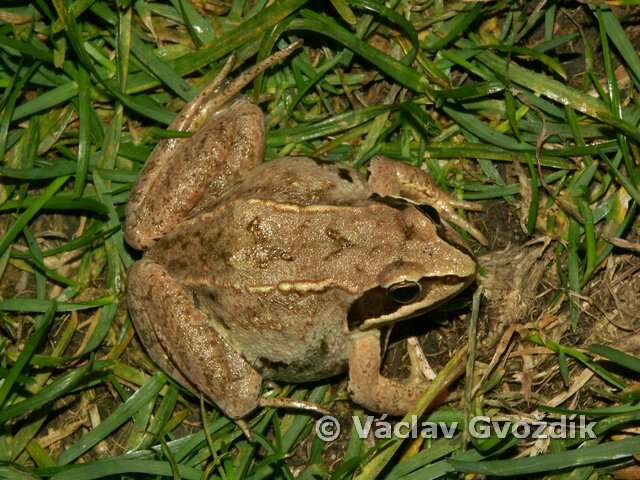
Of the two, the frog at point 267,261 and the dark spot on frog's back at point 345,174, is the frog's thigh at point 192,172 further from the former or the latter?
the dark spot on frog's back at point 345,174

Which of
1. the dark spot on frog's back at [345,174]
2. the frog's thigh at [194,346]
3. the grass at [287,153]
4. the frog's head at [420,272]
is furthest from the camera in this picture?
the grass at [287,153]

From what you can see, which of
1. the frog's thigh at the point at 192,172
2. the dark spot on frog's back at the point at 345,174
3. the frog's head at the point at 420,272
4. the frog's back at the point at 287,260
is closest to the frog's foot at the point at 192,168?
the frog's thigh at the point at 192,172

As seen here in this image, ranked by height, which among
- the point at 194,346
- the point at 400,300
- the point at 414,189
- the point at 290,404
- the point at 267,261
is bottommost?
the point at 290,404

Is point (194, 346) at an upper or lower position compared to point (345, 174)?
lower

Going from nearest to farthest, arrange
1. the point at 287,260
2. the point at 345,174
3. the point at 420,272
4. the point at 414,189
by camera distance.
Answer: the point at 420,272
the point at 287,260
the point at 345,174
the point at 414,189

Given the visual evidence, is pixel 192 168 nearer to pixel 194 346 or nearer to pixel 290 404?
pixel 194 346

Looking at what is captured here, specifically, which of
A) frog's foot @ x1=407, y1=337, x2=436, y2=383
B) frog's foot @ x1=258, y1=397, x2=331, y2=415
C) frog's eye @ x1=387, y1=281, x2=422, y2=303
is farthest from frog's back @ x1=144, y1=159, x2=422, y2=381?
frog's foot @ x1=407, y1=337, x2=436, y2=383

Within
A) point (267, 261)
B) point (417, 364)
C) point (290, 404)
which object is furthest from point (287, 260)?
point (417, 364)

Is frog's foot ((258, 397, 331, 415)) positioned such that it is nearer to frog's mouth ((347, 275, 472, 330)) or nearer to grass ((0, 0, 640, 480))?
grass ((0, 0, 640, 480))
